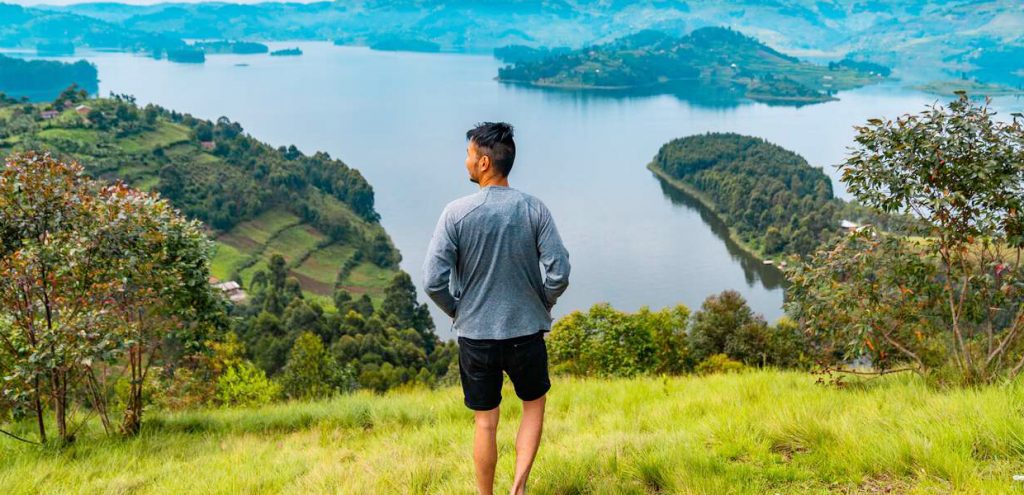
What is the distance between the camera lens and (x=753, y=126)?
383ft

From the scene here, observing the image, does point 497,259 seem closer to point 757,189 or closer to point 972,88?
point 757,189

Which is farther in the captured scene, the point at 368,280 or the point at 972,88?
the point at 972,88

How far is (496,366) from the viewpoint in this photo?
10.1ft

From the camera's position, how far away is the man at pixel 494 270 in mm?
2973

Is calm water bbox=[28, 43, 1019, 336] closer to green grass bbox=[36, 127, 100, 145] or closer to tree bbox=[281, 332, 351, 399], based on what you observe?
tree bbox=[281, 332, 351, 399]

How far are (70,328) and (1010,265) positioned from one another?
692 centimetres

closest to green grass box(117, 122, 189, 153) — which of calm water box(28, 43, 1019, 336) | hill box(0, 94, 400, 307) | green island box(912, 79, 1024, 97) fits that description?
hill box(0, 94, 400, 307)

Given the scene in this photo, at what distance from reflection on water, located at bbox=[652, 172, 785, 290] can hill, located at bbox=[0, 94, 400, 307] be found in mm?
31949

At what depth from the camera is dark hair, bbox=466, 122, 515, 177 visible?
119 inches

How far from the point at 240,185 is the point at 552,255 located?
86331 mm

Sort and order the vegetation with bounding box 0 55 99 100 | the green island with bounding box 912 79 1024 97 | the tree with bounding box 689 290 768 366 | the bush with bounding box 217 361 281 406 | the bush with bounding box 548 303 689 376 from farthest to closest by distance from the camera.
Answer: the vegetation with bounding box 0 55 99 100 → the green island with bounding box 912 79 1024 97 → the tree with bounding box 689 290 768 366 → the bush with bounding box 548 303 689 376 → the bush with bounding box 217 361 281 406

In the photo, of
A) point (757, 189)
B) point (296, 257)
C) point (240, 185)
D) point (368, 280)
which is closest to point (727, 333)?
point (368, 280)

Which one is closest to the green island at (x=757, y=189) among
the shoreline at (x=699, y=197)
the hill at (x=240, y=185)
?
the shoreline at (x=699, y=197)

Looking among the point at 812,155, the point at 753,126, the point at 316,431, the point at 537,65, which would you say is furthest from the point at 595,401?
Answer: the point at 537,65
